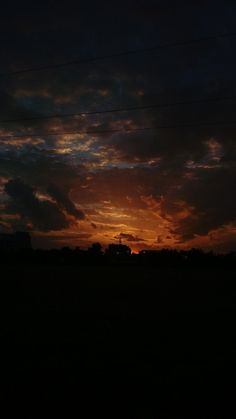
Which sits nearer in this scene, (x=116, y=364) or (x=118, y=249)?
(x=116, y=364)

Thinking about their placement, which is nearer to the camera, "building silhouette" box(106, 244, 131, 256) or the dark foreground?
the dark foreground

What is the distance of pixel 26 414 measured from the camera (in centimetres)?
867

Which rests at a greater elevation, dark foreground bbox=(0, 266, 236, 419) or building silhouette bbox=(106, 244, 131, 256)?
building silhouette bbox=(106, 244, 131, 256)

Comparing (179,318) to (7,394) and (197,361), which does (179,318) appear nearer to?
(197,361)

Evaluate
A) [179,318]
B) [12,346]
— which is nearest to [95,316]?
[179,318]

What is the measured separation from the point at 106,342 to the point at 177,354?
102 inches

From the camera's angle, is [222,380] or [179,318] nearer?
[222,380]

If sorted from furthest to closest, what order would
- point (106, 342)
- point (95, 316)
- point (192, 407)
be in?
point (95, 316) → point (106, 342) → point (192, 407)

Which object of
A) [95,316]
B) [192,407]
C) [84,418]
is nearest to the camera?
[84,418]

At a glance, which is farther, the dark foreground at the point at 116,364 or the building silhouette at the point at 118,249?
the building silhouette at the point at 118,249

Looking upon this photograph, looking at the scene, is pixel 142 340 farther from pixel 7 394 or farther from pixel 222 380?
pixel 7 394

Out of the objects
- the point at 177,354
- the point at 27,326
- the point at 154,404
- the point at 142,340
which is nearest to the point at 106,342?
the point at 142,340

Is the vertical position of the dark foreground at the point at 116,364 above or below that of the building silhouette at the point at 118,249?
below

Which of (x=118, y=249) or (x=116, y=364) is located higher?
(x=118, y=249)
